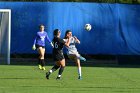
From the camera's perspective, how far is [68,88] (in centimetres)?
1703

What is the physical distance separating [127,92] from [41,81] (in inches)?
179

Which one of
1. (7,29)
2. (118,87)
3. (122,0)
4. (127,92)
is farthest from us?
(122,0)

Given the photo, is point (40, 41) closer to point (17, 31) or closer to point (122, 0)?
point (17, 31)

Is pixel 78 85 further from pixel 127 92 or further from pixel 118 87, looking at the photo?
pixel 127 92

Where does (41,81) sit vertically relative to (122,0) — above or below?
below

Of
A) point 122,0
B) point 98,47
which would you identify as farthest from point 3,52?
point 122,0

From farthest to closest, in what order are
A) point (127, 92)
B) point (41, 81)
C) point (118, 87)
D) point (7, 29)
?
point (7, 29) < point (41, 81) < point (118, 87) < point (127, 92)

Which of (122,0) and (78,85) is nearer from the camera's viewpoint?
(78,85)

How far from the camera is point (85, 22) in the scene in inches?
1273

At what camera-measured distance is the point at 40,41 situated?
26312 mm

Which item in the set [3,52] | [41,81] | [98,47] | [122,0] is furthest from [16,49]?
[41,81]

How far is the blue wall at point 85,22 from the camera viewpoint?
105 ft

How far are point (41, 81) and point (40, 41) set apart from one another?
692 cm

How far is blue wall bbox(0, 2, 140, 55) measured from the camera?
1264 inches
